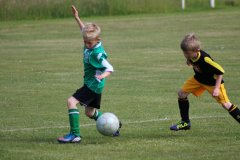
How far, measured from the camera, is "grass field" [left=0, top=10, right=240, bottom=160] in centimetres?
881

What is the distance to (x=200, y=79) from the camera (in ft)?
32.4

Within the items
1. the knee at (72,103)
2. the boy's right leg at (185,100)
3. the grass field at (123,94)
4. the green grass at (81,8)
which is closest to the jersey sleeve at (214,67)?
the boy's right leg at (185,100)

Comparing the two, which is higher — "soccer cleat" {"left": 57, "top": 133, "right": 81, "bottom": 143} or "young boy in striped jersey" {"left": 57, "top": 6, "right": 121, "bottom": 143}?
"young boy in striped jersey" {"left": 57, "top": 6, "right": 121, "bottom": 143}

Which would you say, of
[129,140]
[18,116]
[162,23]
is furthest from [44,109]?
[162,23]

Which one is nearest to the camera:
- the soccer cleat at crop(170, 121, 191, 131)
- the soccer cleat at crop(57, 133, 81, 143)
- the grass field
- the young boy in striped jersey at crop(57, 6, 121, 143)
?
the grass field

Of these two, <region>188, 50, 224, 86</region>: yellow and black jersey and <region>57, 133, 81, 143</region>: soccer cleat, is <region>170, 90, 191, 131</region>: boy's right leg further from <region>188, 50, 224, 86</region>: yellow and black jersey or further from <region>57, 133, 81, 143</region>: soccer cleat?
<region>57, 133, 81, 143</region>: soccer cleat

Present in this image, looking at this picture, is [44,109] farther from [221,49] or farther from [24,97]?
[221,49]

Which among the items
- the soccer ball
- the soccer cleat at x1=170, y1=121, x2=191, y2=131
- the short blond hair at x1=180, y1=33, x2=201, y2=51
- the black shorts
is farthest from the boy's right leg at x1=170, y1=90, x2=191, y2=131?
the black shorts

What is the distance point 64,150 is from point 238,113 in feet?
7.99

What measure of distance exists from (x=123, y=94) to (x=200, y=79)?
419cm

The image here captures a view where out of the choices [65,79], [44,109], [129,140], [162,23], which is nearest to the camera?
[129,140]

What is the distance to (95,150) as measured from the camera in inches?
343

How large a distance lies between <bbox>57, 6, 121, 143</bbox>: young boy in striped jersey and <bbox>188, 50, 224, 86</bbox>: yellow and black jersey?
1.17 meters

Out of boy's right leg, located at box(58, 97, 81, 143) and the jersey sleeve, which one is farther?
the jersey sleeve
